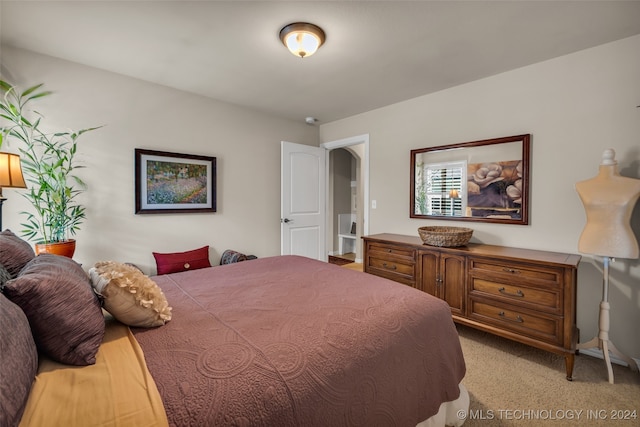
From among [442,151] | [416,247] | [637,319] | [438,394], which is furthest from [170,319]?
[637,319]

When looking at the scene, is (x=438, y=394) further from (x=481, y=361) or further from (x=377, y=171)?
(x=377, y=171)

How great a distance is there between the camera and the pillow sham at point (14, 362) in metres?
0.63

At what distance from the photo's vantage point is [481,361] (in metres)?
2.26

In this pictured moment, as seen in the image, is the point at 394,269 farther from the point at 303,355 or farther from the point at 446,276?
the point at 303,355

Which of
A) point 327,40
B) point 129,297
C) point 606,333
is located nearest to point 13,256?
point 129,297

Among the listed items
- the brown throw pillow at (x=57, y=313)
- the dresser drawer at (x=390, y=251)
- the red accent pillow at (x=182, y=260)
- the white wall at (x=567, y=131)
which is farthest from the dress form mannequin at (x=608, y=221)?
the red accent pillow at (x=182, y=260)

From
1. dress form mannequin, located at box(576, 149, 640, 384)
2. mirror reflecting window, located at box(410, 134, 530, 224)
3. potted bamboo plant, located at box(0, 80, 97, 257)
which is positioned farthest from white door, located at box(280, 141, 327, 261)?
dress form mannequin, located at box(576, 149, 640, 384)

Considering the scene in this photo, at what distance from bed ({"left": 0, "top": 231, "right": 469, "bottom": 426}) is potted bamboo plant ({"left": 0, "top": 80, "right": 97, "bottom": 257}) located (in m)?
1.42

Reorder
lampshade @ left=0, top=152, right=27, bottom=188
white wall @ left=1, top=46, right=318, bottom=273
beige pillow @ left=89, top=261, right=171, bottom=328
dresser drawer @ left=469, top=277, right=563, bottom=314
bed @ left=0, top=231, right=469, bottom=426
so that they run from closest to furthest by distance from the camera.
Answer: bed @ left=0, top=231, right=469, bottom=426 < beige pillow @ left=89, top=261, right=171, bottom=328 < lampshade @ left=0, top=152, right=27, bottom=188 < dresser drawer @ left=469, top=277, right=563, bottom=314 < white wall @ left=1, top=46, right=318, bottom=273

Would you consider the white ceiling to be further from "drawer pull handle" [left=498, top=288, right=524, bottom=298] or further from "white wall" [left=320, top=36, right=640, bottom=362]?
"drawer pull handle" [left=498, top=288, right=524, bottom=298]

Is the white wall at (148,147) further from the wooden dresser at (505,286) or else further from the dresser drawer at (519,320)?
the dresser drawer at (519,320)

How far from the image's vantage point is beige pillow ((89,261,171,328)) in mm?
1125

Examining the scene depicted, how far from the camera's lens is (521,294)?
2.21 m

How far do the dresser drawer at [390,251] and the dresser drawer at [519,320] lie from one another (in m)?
0.67
